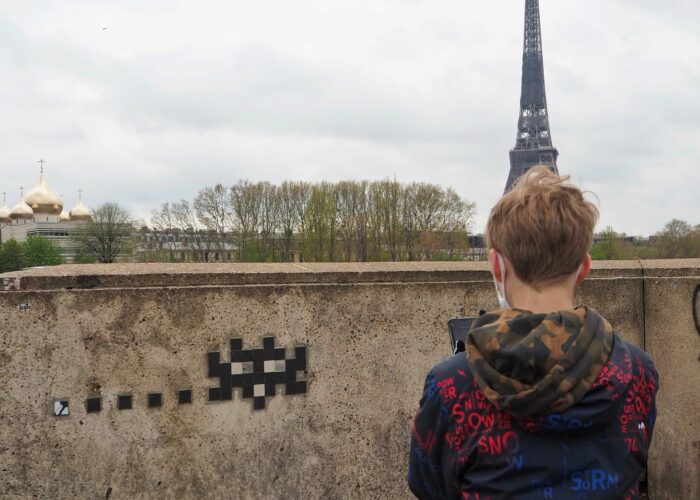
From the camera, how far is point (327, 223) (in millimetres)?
48500

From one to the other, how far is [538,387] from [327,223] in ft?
155

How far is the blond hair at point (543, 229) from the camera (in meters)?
1.37

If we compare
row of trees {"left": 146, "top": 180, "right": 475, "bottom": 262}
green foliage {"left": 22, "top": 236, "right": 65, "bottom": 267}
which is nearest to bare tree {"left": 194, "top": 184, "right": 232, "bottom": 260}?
row of trees {"left": 146, "top": 180, "right": 475, "bottom": 262}

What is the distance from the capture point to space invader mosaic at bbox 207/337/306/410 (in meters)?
3.04

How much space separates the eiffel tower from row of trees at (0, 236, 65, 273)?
5297 cm

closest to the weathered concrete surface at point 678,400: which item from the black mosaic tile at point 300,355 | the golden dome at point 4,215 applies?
the black mosaic tile at point 300,355

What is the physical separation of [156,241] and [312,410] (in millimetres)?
51079

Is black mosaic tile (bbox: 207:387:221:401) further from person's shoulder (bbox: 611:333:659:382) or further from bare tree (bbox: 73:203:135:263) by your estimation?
bare tree (bbox: 73:203:135:263)

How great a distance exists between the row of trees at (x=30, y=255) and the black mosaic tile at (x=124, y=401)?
6653 centimetres

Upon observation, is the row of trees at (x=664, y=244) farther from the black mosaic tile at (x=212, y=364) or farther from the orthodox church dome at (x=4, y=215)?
the orthodox church dome at (x=4, y=215)

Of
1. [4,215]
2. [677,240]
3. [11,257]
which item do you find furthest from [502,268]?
[4,215]

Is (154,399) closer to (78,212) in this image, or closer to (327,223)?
(327,223)

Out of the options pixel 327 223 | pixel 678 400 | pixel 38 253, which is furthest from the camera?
pixel 38 253

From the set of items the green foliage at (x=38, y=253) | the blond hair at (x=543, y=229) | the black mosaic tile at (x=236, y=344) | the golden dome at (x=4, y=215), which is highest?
the golden dome at (x=4, y=215)
